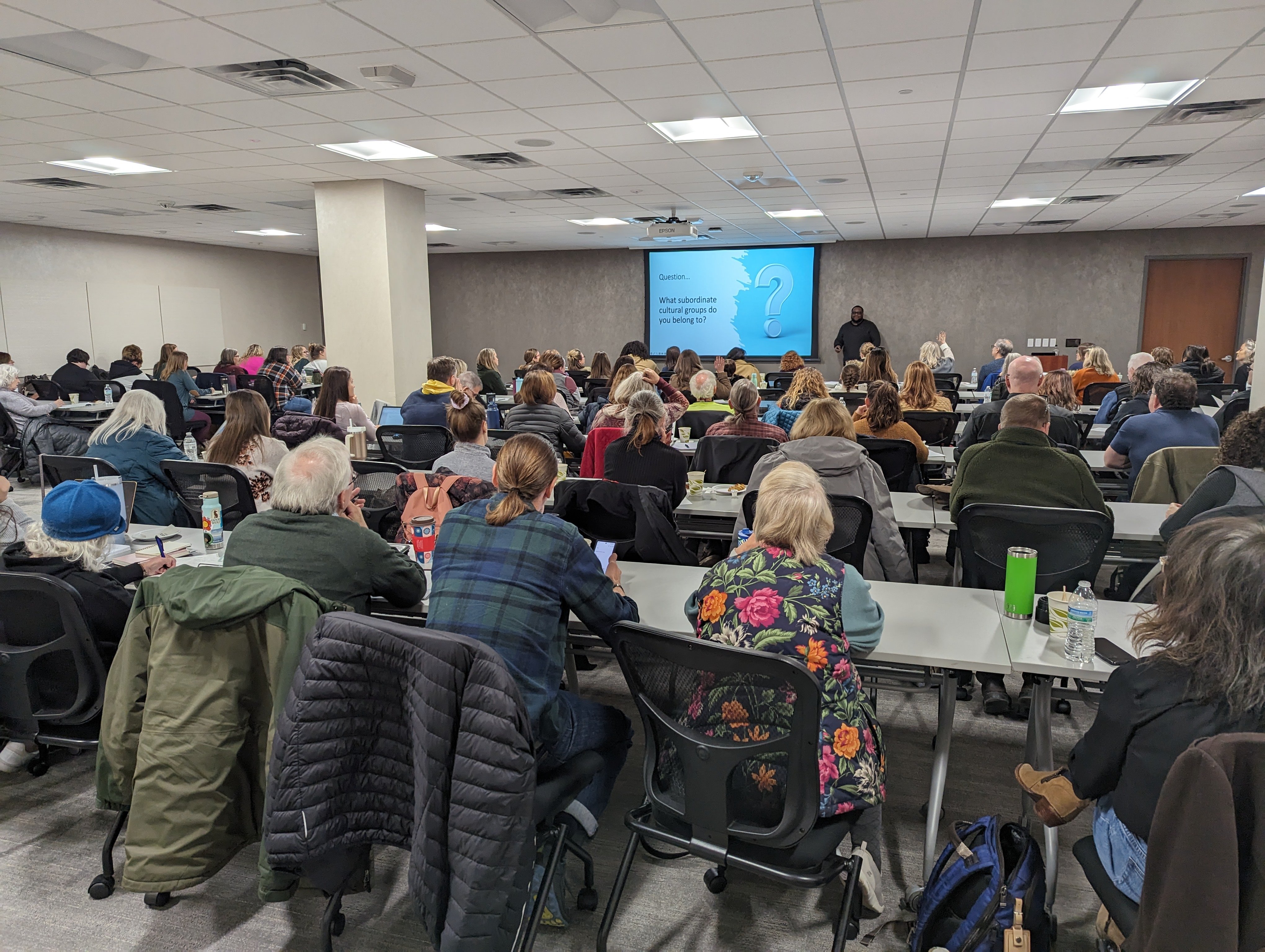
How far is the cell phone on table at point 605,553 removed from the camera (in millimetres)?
2588

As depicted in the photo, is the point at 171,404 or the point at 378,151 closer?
the point at 378,151

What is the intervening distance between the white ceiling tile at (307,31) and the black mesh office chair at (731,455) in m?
2.53

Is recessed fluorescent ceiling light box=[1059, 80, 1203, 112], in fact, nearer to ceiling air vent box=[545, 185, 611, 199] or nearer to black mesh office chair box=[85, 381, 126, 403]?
ceiling air vent box=[545, 185, 611, 199]

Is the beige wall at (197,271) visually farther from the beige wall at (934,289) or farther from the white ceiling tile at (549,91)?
the white ceiling tile at (549,91)

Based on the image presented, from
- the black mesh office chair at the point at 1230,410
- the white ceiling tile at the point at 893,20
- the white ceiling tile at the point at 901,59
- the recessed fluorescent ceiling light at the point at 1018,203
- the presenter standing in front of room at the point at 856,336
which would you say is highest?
the recessed fluorescent ceiling light at the point at 1018,203

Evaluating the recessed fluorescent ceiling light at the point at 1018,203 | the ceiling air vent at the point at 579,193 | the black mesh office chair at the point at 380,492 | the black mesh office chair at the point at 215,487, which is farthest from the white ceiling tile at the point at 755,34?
the recessed fluorescent ceiling light at the point at 1018,203

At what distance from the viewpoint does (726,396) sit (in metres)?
7.67

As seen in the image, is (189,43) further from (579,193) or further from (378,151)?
(579,193)

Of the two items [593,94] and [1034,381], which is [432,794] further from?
[1034,381]

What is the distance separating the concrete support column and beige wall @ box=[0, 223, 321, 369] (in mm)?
6507

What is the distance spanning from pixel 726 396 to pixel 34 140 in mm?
5584

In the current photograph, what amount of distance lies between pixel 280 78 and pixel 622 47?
188 cm

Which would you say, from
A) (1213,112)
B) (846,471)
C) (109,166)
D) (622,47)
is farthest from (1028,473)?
(109,166)

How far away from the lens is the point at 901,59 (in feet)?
14.2
